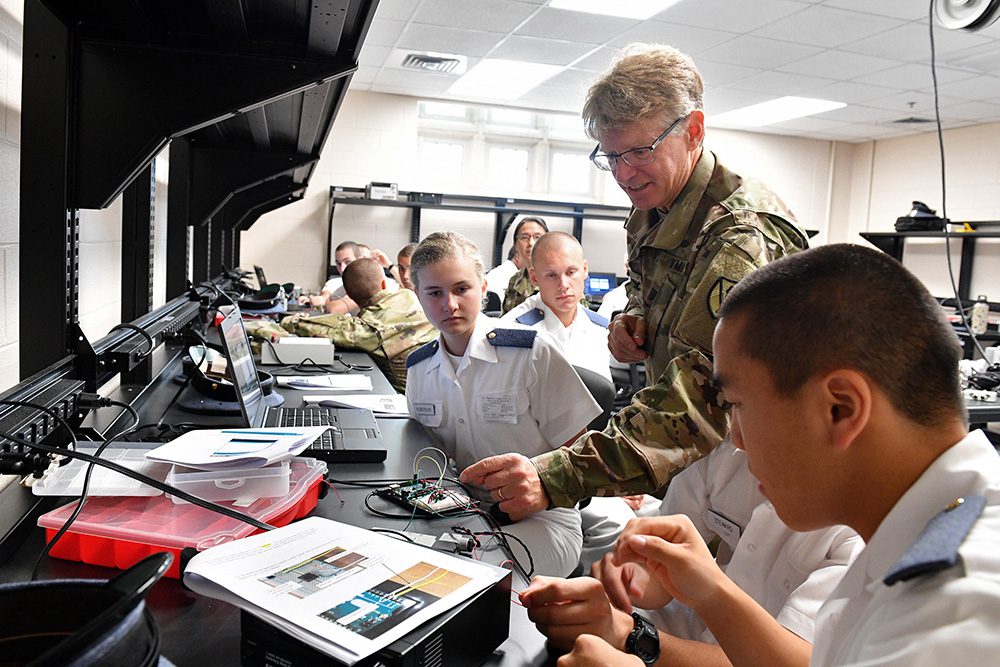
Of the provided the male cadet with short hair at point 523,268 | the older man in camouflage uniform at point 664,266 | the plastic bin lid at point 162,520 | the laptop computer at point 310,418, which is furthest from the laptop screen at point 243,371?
the male cadet with short hair at point 523,268

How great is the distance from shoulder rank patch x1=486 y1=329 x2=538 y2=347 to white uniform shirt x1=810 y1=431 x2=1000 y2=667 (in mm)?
1285

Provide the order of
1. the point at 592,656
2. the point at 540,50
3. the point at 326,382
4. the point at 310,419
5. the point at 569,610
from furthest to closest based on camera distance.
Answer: the point at 540,50 < the point at 326,382 < the point at 310,419 < the point at 569,610 < the point at 592,656

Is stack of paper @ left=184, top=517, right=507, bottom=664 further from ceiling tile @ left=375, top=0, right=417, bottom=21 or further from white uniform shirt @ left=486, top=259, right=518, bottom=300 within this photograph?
white uniform shirt @ left=486, top=259, right=518, bottom=300

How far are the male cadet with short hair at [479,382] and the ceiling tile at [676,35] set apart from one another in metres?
3.22

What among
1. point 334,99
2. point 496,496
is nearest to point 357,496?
point 496,496

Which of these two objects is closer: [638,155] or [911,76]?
[638,155]

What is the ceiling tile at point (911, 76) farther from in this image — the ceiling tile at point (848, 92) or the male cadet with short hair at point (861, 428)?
the male cadet with short hair at point (861, 428)

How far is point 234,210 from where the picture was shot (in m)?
5.00

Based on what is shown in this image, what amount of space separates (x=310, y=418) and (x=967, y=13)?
84.1 inches

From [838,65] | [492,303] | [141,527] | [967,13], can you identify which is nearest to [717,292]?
[141,527]

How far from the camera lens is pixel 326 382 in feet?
8.25

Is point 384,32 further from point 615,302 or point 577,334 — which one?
point 577,334

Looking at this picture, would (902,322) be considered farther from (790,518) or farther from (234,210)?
(234,210)

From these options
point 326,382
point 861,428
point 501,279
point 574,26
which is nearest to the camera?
point 861,428
